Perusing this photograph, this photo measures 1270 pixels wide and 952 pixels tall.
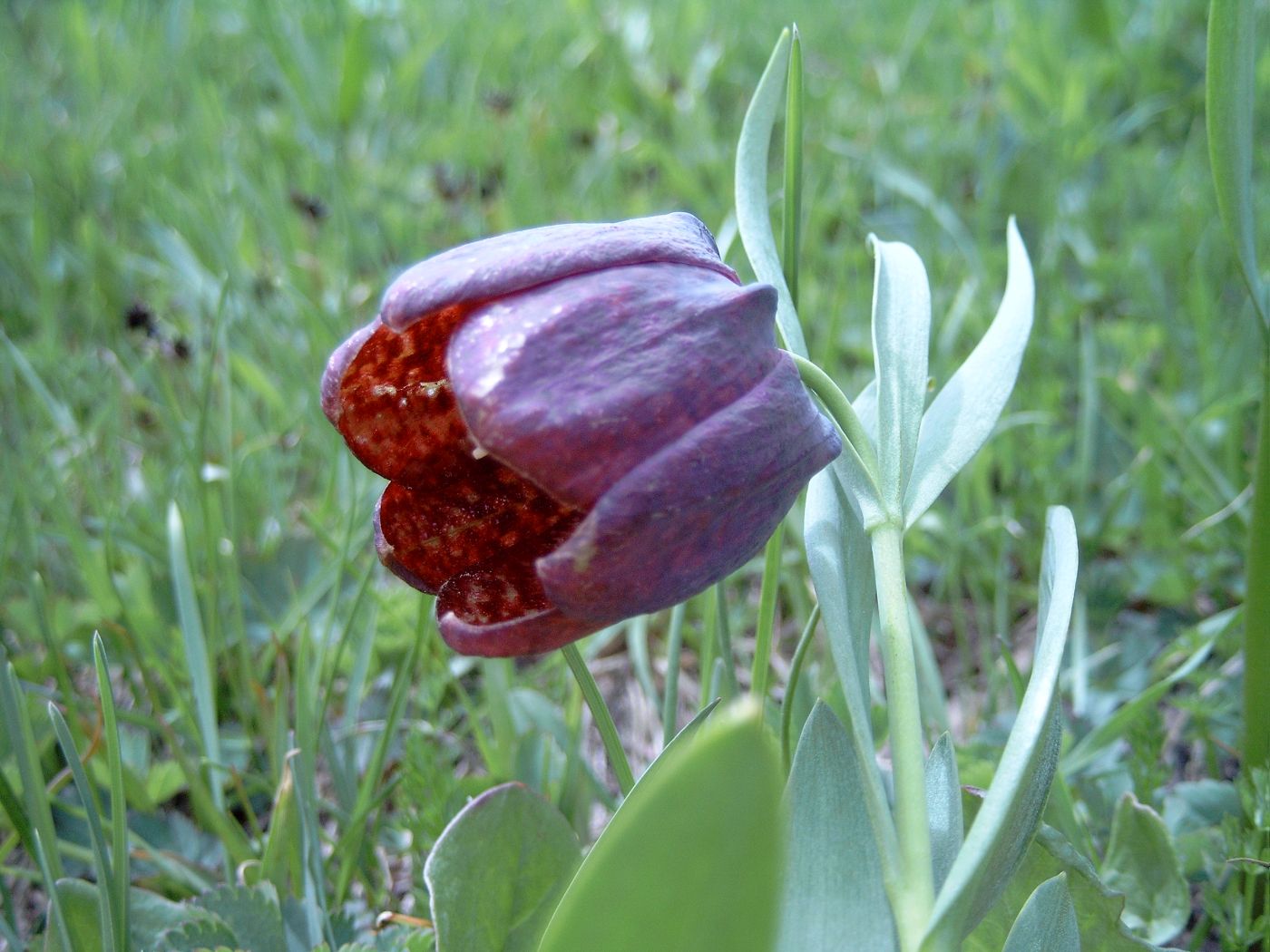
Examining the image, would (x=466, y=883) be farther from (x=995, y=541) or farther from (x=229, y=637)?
(x=995, y=541)

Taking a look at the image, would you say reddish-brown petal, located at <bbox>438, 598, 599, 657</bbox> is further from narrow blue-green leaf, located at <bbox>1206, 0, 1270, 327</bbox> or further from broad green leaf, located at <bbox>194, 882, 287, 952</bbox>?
narrow blue-green leaf, located at <bbox>1206, 0, 1270, 327</bbox>

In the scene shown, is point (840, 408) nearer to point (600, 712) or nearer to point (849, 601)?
point (849, 601)

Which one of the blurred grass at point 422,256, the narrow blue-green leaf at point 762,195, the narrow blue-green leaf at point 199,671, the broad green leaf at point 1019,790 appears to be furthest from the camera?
the blurred grass at point 422,256

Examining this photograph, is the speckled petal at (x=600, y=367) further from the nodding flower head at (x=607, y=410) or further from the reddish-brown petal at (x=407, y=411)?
the reddish-brown petal at (x=407, y=411)

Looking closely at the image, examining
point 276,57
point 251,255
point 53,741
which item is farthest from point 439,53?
point 53,741

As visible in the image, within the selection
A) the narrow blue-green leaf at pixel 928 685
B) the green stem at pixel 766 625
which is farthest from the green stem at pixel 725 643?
the narrow blue-green leaf at pixel 928 685

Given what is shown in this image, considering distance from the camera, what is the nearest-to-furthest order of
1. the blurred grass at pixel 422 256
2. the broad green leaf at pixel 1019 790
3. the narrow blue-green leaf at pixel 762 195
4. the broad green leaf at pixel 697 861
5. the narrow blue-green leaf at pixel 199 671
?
the broad green leaf at pixel 697 861
the broad green leaf at pixel 1019 790
the narrow blue-green leaf at pixel 762 195
the narrow blue-green leaf at pixel 199 671
the blurred grass at pixel 422 256
